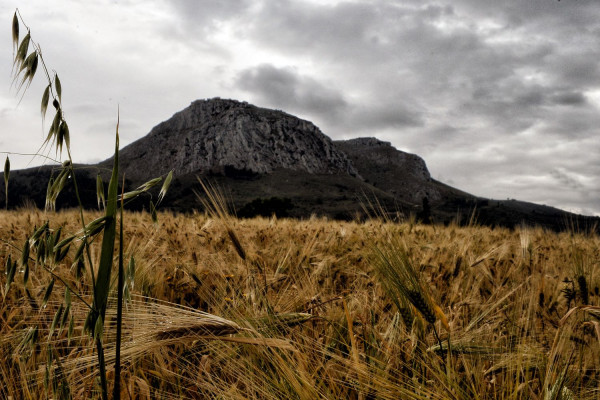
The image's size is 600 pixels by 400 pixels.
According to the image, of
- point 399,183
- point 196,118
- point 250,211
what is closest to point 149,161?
point 196,118

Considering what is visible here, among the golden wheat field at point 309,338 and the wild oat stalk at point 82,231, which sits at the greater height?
the wild oat stalk at point 82,231

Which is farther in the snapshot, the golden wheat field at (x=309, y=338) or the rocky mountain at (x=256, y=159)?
the rocky mountain at (x=256, y=159)

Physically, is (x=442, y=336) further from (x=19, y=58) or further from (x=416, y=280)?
(x=19, y=58)

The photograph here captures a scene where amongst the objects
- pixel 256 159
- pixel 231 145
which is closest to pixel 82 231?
pixel 256 159

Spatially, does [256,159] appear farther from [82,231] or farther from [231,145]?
[82,231]

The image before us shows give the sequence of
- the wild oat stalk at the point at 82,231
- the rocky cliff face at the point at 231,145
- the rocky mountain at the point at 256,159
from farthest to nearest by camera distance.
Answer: the rocky cliff face at the point at 231,145 < the rocky mountain at the point at 256,159 < the wild oat stalk at the point at 82,231

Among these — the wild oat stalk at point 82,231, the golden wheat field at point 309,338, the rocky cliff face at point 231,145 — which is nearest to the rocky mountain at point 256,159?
the rocky cliff face at point 231,145

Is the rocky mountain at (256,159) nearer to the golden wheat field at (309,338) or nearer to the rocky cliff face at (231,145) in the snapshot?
the rocky cliff face at (231,145)

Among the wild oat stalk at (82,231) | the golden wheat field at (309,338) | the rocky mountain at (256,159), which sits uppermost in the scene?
the rocky mountain at (256,159)

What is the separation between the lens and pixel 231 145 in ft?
495

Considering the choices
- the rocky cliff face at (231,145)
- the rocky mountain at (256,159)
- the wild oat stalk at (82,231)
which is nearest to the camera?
the wild oat stalk at (82,231)

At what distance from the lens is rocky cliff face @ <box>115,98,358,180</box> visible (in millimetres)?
148125

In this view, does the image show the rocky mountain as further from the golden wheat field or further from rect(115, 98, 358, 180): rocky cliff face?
the golden wheat field

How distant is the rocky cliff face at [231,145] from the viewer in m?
148
